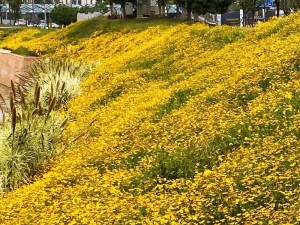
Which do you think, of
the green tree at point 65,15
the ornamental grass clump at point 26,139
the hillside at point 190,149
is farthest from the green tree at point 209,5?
the ornamental grass clump at point 26,139

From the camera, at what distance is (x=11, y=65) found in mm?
29750

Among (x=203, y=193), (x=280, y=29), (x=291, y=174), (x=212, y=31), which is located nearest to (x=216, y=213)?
(x=203, y=193)

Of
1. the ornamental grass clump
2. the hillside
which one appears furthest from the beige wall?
the ornamental grass clump

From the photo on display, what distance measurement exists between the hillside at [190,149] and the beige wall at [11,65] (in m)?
13.1

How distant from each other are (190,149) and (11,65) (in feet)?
75.5

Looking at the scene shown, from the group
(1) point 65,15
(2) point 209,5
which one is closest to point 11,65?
(2) point 209,5

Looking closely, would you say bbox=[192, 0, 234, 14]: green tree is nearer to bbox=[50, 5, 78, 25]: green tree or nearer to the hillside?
the hillside

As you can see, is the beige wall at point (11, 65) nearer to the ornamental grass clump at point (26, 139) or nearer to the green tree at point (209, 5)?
the green tree at point (209, 5)

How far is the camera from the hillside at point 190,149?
5980 millimetres

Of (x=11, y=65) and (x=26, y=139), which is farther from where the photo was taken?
(x=11, y=65)

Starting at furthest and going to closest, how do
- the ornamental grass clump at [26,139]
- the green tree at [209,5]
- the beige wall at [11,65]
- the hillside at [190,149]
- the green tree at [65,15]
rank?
the green tree at [65,15] < the green tree at [209,5] < the beige wall at [11,65] < the ornamental grass clump at [26,139] < the hillside at [190,149]

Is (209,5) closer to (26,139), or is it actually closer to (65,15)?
(65,15)

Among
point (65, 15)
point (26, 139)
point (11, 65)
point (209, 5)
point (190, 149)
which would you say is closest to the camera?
point (190, 149)

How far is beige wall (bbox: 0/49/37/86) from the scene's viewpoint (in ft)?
91.3
